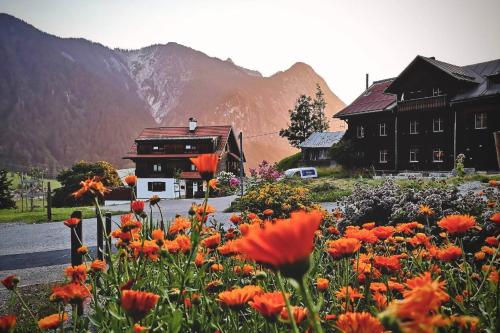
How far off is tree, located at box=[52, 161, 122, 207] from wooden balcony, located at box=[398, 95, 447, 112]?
26.4 m

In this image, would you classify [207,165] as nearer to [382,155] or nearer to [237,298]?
[237,298]

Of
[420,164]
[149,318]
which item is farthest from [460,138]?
[149,318]

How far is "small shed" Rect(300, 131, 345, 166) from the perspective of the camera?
38375 mm

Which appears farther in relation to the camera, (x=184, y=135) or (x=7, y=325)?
(x=184, y=135)

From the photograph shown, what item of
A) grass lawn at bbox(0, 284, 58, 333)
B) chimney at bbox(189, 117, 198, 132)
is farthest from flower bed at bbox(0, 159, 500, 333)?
chimney at bbox(189, 117, 198, 132)

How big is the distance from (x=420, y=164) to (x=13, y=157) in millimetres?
142324

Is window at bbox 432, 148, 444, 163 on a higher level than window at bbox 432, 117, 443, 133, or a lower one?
lower

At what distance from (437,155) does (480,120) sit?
11.1 ft

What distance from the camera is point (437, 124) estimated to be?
24906 mm

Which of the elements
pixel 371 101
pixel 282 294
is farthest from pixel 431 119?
pixel 282 294

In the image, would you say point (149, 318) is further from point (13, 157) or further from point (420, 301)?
point (13, 157)

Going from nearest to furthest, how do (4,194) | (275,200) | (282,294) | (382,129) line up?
(282,294)
(275,200)
(4,194)
(382,129)

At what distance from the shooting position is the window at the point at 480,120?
72.8ft

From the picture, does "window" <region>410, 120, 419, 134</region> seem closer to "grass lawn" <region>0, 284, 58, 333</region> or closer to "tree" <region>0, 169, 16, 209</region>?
"grass lawn" <region>0, 284, 58, 333</region>
